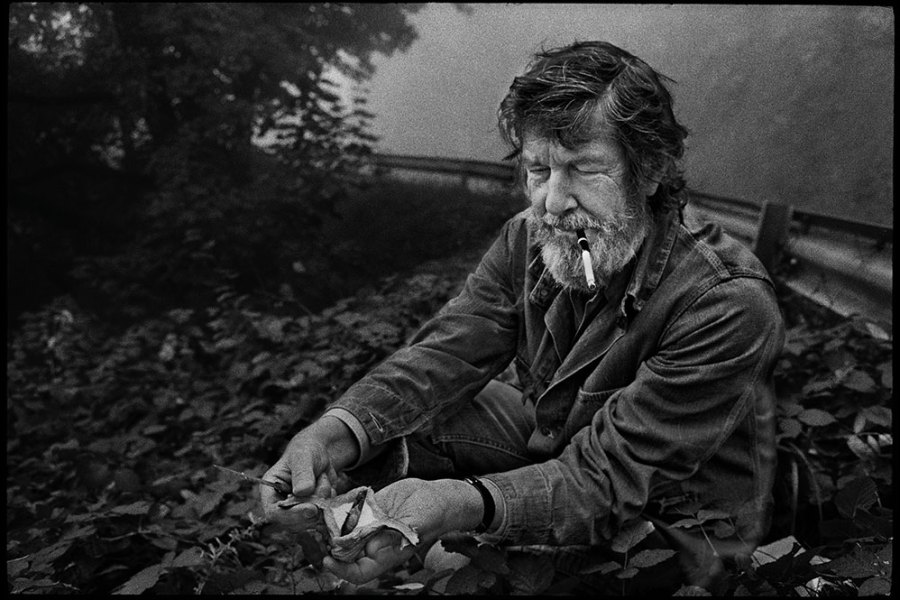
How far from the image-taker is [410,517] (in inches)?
57.6

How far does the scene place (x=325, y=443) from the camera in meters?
1.81

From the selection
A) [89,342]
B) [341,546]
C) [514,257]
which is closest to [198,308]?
[89,342]

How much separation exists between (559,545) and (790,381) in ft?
5.51

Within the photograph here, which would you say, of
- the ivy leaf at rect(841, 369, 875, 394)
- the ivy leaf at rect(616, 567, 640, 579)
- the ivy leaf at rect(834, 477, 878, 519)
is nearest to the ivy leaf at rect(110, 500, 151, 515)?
the ivy leaf at rect(616, 567, 640, 579)

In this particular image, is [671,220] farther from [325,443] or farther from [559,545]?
[325,443]

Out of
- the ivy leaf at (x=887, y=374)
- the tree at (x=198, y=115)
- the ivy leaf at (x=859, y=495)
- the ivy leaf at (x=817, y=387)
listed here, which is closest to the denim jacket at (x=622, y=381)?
the ivy leaf at (x=859, y=495)

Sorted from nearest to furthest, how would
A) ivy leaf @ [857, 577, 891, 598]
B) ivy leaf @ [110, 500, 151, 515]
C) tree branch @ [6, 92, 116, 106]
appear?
ivy leaf @ [857, 577, 891, 598] → ivy leaf @ [110, 500, 151, 515] → tree branch @ [6, 92, 116, 106]

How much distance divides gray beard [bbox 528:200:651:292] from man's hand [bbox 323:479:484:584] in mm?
678

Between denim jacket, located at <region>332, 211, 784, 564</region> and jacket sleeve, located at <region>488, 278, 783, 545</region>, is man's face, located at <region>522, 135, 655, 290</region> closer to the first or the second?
denim jacket, located at <region>332, 211, 784, 564</region>

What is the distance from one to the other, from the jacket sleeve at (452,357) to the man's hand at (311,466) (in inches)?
3.1

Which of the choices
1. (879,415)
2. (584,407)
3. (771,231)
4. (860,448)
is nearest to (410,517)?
(584,407)

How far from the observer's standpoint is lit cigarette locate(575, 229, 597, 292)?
5.69 feet

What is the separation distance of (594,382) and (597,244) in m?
0.40

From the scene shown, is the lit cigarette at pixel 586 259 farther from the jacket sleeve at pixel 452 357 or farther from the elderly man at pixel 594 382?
the jacket sleeve at pixel 452 357
